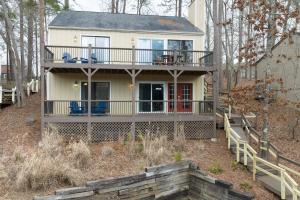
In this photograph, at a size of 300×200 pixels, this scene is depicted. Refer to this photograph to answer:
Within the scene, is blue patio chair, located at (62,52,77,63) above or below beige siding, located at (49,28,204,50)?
below

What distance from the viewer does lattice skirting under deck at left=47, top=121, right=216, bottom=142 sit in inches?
584

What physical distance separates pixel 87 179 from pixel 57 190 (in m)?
1.50

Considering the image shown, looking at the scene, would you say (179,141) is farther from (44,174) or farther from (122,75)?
(44,174)

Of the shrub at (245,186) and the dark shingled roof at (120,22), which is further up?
the dark shingled roof at (120,22)

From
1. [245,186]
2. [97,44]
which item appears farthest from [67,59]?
[245,186]

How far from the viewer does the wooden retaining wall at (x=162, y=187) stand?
915 centimetres

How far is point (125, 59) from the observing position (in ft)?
57.2

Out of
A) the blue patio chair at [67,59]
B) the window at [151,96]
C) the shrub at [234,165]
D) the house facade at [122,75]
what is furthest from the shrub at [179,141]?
the blue patio chair at [67,59]

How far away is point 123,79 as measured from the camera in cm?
1802

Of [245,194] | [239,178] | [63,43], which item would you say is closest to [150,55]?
[63,43]

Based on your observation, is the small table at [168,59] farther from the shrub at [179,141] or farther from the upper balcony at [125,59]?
the shrub at [179,141]

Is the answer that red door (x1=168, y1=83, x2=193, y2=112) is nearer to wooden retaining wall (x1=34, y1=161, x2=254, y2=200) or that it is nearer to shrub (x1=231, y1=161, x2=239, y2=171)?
shrub (x1=231, y1=161, x2=239, y2=171)

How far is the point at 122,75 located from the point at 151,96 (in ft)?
7.08

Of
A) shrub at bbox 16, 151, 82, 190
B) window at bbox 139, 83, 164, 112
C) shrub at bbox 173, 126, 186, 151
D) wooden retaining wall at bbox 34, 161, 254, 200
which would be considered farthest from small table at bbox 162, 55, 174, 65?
shrub at bbox 16, 151, 82, 190
